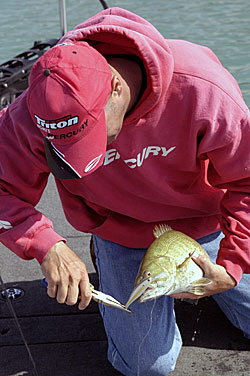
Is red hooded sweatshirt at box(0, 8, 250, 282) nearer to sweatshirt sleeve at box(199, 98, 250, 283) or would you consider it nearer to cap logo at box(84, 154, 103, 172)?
sweatshirt sleeve at box(199, 98, 250, 283)

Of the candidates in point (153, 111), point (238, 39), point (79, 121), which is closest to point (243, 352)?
point (153, 111)

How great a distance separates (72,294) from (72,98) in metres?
0.66

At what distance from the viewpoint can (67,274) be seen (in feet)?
5.76

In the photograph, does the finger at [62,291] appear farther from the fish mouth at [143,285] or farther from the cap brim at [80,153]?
the cap brim at [80,153]

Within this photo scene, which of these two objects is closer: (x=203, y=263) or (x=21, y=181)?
(x=203, y=263)

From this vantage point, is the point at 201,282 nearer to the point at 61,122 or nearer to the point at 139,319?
the point at 139,319

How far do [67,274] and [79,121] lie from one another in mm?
571

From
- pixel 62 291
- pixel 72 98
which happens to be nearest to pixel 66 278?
pixel 62 291

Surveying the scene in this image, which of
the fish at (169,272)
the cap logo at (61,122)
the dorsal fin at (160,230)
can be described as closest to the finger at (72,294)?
the fish at (169,272)

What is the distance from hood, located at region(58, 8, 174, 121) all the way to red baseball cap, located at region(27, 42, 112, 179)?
91 millimetres

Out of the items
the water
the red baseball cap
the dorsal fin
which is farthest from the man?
the water

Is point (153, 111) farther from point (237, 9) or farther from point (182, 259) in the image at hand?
point (237, 9)

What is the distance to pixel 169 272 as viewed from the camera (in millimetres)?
1687

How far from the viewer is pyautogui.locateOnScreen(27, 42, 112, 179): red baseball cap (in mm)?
1397
